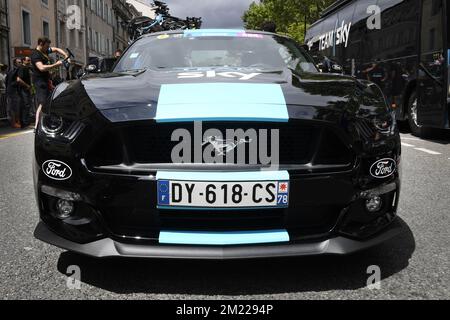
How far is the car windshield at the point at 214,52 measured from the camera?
381cm

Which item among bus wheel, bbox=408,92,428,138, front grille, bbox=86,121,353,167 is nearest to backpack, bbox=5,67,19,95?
bus wheel, bbox=408,92,428,138

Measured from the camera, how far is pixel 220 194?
2324 millimetres

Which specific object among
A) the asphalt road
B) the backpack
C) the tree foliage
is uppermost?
the tree foliage

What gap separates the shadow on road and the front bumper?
0.20 metres

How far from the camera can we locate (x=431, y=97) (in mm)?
8617

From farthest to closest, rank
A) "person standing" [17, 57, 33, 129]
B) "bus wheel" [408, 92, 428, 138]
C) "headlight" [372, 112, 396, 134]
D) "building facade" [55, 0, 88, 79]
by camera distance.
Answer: "building facade" [55, 0, 88, 79], "person standing" [17, 57, 33, 129], "bus wheel" [408, 92, 428, 138], "headlight" [372, 112, 396, 134]

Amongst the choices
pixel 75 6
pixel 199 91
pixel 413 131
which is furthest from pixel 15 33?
pixel 199 91

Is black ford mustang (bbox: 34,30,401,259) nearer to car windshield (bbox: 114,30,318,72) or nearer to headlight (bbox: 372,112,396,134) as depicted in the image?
headlight (bbox: 372,112,396,134)

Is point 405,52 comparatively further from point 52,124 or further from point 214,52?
point 52,124

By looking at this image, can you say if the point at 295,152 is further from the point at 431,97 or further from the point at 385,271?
the point at 431,97

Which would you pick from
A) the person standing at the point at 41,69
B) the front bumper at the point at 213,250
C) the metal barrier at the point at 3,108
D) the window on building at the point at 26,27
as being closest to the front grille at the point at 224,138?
the front bumper at the point at 213,250

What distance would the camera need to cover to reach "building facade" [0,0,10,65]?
2151 centimetres

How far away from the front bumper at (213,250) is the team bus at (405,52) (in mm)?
4098

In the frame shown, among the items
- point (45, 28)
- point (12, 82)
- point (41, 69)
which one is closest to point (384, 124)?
point (41, 69)
